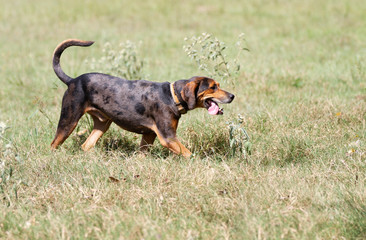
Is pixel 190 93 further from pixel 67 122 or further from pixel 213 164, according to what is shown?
pixel 67 122

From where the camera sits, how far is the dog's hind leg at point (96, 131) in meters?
5.54

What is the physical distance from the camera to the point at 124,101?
5250 millimetres

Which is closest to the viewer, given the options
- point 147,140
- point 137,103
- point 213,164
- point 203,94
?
point 213,164

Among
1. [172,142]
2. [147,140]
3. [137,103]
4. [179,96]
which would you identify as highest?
[179,96]

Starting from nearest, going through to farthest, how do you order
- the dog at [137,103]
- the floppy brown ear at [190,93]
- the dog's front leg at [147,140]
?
1. the floppy brown ear at [190,93]
2. the dog at [137,103]
3. the dog's front leg at [147,140]

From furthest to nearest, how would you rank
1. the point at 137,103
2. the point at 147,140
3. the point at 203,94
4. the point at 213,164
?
the point at 147,140 < the point at 137,103 < the point at 203,94 < the point at 213,164

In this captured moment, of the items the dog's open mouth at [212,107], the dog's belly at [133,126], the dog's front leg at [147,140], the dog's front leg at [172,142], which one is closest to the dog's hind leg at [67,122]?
the dog's belly at [133,126]

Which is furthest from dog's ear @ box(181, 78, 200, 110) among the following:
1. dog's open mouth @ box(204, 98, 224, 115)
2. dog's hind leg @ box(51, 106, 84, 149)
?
dog's hind leg @ box(51, 106, 84, 149)

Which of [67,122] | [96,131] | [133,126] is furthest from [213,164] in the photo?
[67,122]

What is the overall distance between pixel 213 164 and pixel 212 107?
58cm

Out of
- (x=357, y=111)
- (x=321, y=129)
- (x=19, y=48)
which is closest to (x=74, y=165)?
(x=321, y=129)

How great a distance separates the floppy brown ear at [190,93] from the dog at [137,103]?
0.01 metres

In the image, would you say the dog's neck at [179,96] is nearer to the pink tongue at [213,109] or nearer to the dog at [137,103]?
the dog at [137,103]

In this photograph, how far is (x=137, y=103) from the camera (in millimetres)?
5230
